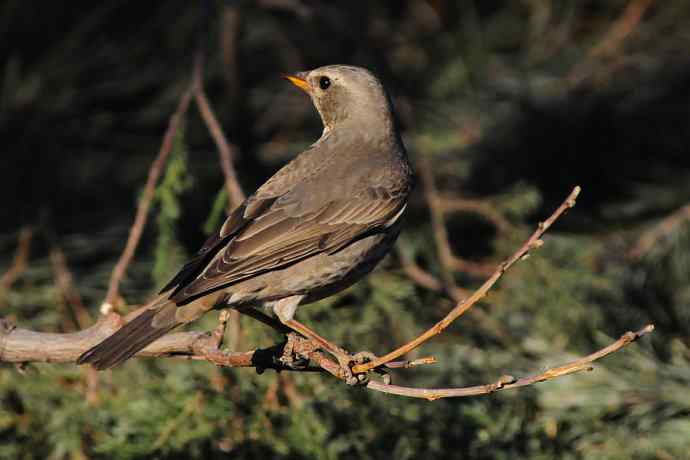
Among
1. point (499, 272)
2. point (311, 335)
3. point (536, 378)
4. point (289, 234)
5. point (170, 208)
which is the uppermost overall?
point (170, 208)

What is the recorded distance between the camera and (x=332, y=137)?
17.4ft

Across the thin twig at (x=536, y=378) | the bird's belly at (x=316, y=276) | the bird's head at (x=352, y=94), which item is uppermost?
the bird's head at (x=352, y=94)

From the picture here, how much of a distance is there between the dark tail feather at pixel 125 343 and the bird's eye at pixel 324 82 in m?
1.81

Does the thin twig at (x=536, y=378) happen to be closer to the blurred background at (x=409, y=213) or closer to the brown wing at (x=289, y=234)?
the brown wing at (x=289, y=234)

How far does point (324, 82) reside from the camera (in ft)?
17.7

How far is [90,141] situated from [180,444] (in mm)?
3448

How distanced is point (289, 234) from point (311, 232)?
0.36 ft

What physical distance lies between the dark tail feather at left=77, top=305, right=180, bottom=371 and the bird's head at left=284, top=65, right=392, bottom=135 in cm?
174

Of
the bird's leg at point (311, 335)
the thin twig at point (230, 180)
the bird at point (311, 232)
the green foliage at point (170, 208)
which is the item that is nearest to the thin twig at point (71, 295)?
the green foliage at point (170, 208)

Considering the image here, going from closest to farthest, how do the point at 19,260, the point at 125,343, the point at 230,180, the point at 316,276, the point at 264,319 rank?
1. the point at 125,343
2. the point at 316,276
3. the point at 264,319
4. the point at 230,180
5. the point at 19,260

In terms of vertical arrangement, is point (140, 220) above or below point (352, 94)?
below

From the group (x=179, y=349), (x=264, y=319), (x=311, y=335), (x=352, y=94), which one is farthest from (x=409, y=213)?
(x=179, y=349)

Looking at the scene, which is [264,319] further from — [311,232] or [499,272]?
[499,272]

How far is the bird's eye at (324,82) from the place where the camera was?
17.6ft
